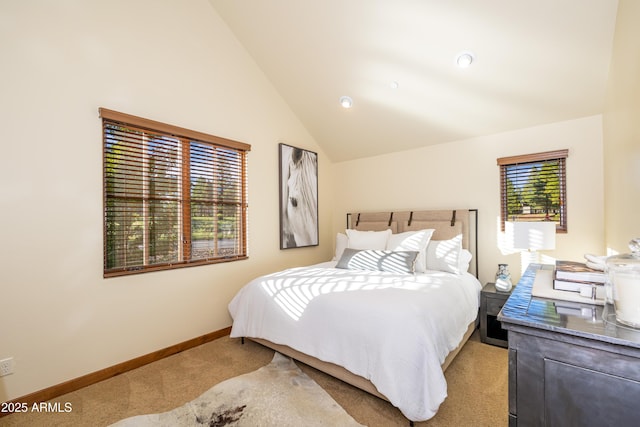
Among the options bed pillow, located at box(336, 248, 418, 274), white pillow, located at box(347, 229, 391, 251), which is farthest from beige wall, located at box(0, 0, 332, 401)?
white pillow, located at box(347, 229, 391, 251)

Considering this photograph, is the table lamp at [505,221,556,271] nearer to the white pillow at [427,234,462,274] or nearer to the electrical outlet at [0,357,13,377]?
the white pillow at [427,234,462,274]

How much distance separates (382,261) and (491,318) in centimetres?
118

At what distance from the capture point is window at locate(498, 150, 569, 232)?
9.64 feet

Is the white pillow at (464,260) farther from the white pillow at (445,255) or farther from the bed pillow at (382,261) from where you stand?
the bed pillow at (382,261)

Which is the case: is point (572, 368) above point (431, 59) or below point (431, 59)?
below

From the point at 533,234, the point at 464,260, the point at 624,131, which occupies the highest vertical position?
the point at 624,131

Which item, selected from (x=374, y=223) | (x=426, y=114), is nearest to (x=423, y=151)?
(x=426, y=114)

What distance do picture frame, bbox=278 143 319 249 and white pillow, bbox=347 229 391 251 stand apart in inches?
30.0

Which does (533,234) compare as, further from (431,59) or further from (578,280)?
(431,59)

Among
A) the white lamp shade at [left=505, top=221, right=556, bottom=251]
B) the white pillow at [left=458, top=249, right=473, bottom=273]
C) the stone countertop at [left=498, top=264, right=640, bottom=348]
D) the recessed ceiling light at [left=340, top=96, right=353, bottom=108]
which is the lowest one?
the white pillow at [left=458, top=249, right=473, bottom=273]

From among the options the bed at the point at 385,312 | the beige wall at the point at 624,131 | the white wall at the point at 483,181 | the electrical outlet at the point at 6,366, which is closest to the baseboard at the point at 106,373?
the electrical outlet at the point at 6,366

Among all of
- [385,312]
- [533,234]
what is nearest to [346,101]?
[533,234]

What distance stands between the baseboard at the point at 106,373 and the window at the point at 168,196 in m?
0.76

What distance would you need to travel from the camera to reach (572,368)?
90 cm
